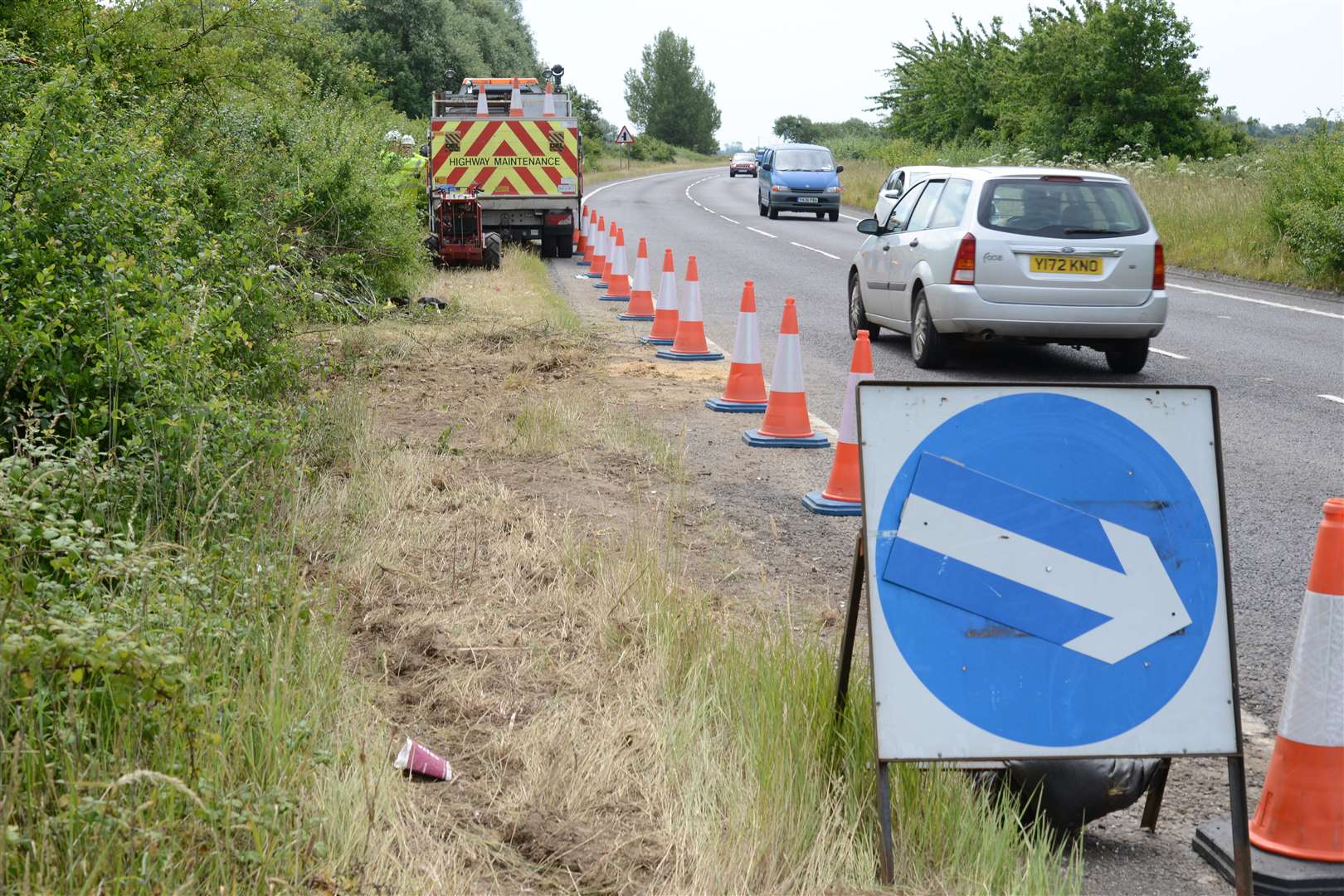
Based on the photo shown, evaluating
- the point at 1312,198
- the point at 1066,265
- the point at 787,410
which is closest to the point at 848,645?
the point at 787,410

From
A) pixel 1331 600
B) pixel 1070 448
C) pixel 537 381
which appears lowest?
pixel 537 381

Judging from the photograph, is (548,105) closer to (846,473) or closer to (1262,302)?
(1262,302)

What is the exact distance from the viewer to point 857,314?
44.1 feet

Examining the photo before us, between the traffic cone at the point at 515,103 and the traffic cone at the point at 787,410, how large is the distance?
1288 centimetres

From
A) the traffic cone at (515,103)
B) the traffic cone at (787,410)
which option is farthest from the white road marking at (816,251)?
the traffic cone at (787,410)

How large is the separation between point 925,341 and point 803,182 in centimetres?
2678

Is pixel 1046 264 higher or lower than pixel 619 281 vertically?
higher

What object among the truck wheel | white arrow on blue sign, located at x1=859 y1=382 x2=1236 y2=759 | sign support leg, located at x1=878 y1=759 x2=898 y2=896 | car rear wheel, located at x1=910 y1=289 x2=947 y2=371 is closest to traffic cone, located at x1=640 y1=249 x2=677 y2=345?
car rear wheel, located at x1=910 y1=289 x2=947 y2=371

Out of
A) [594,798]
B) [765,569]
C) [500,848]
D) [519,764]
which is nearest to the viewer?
[500,848]

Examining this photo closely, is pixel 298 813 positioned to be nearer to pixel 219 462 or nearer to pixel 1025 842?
pixel 1025 842

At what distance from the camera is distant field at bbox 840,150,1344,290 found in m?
21.2

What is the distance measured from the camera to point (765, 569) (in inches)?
222

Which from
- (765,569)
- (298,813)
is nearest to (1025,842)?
(298,813)

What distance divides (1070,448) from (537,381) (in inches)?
271
